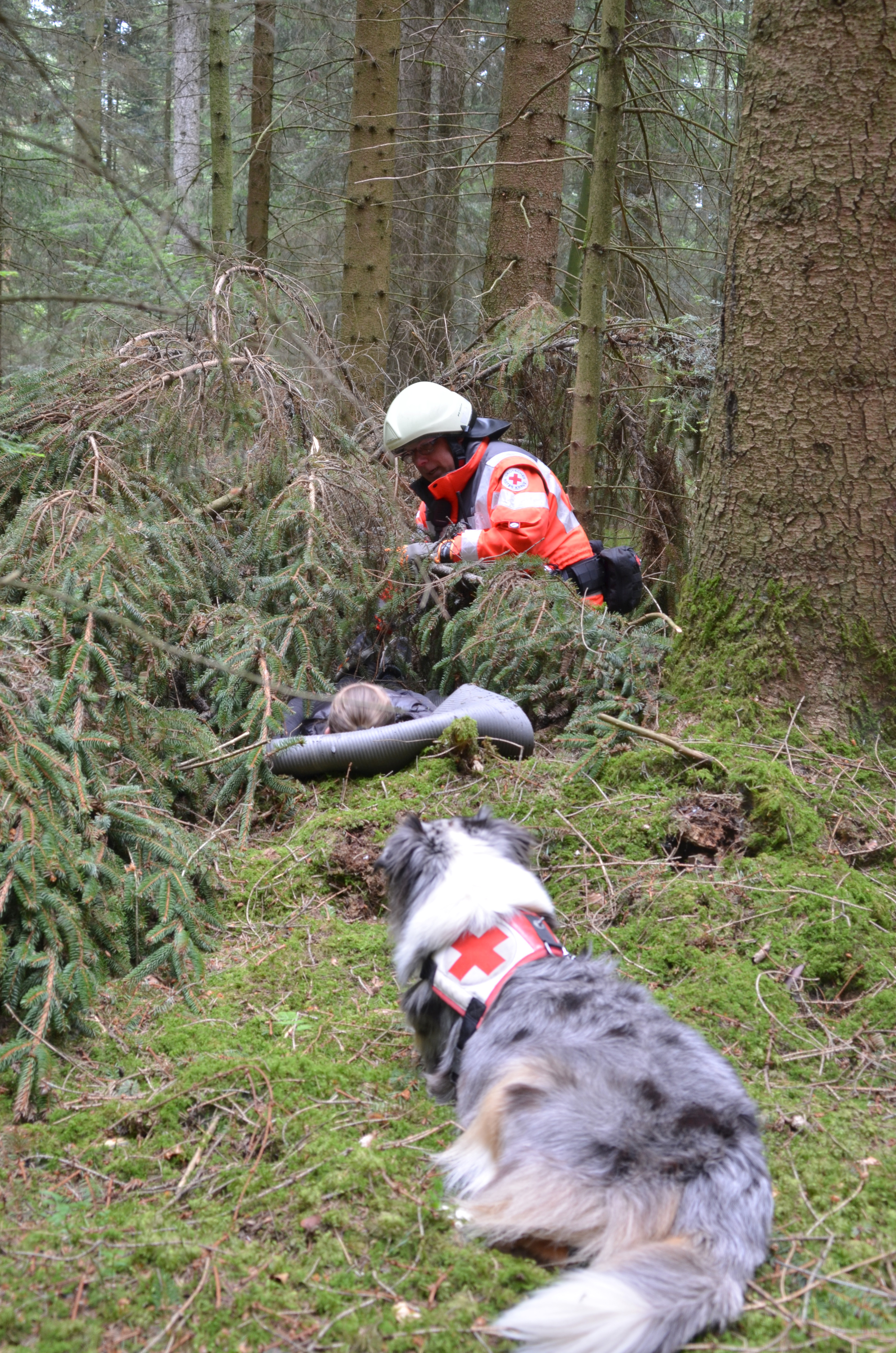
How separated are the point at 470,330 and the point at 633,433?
3.12m

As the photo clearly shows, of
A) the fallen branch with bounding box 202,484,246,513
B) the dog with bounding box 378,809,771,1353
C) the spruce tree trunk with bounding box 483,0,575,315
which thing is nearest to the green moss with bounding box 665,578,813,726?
the dog with bounding box 378,809,771,1353

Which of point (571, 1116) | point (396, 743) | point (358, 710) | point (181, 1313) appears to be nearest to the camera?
point (181, 1313)

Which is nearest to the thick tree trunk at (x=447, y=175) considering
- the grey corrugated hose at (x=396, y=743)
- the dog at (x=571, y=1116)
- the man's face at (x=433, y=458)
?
the man's face at (x=433, y=458)

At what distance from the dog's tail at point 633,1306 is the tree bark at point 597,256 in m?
5.15

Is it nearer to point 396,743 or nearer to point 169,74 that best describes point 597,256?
point 396,743

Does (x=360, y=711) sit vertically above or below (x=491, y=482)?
below

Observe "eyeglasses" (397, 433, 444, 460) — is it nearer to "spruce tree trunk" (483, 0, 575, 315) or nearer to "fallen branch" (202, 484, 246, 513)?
"fallen branch" (202, 484, 246, 513)

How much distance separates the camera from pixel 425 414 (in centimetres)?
599

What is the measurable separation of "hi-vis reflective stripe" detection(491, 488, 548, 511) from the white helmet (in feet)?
1.91

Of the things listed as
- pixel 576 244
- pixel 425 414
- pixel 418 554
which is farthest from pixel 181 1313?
pixel 576 244

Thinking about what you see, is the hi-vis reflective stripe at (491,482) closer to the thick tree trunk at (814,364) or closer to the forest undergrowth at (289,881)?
the forest undergrowth at (289,881)

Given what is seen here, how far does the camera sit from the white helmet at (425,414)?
599 centimetres

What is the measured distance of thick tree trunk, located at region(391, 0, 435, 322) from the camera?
1115 cm

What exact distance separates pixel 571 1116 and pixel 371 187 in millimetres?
8237
